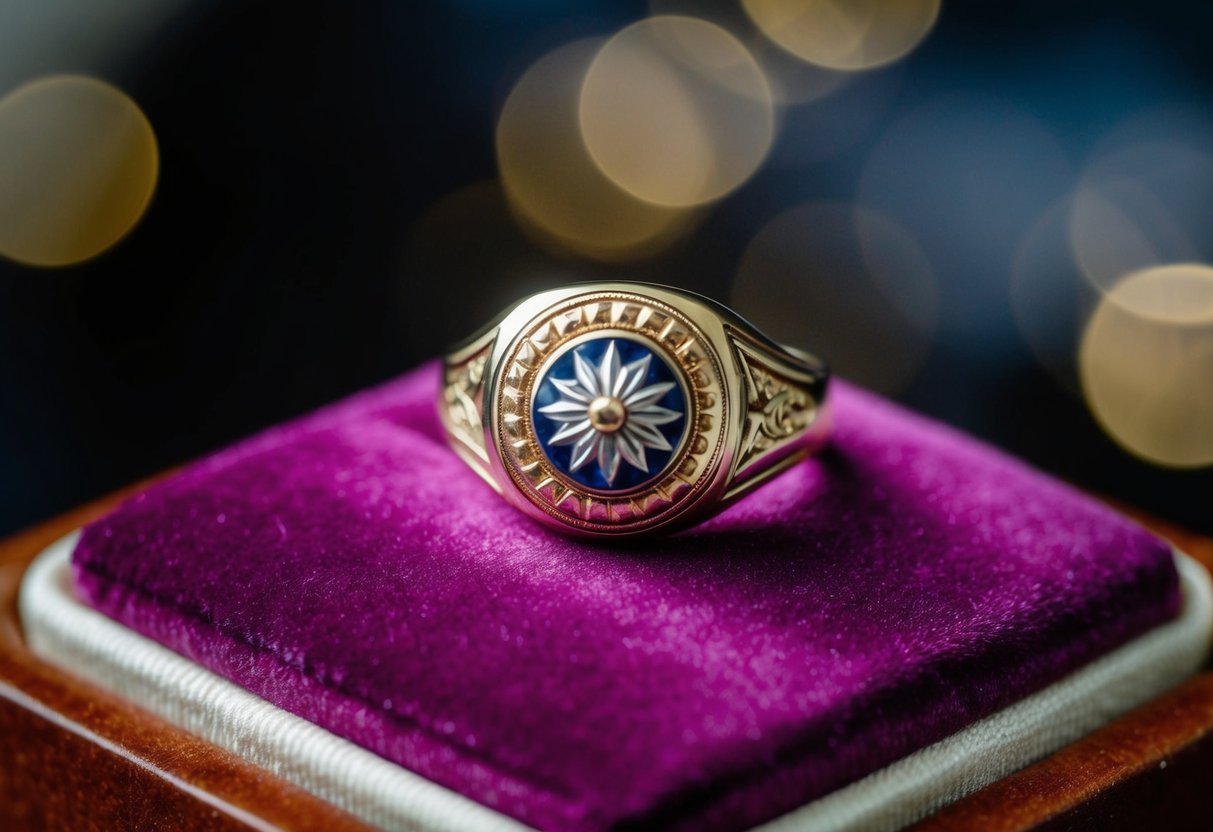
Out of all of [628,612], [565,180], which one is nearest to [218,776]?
[628,612]

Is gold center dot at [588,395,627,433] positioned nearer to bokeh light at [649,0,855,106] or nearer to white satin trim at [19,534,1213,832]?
white satin trim at [19,534,1213,832]

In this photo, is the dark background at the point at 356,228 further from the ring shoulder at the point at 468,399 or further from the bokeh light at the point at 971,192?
the ring shoulder at the point at 468,399

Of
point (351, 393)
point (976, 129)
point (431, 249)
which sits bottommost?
point (351, 393)

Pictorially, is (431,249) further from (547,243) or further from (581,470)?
(581,470)

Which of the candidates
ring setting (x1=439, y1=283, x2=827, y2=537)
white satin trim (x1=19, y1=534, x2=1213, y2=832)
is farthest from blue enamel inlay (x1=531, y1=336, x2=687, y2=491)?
white satin trim (x1=19, y1=534, x2=1213, y2=832)

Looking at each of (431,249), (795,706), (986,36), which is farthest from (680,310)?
(431,249)

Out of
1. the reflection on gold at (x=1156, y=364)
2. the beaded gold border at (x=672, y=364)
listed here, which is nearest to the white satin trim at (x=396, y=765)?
the beaded gold border at (x=672, y=364)

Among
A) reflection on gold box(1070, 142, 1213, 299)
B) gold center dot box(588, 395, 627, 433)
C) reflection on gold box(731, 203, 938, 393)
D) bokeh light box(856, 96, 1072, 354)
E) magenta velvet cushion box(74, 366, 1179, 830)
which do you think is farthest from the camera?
reflection on gold box(731, 203, 938, 393)

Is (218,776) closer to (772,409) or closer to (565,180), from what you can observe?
(772,409)
